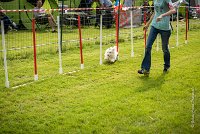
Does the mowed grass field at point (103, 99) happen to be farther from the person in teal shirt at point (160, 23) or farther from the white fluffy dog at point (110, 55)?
the person in teal shirt at point (160, 23)

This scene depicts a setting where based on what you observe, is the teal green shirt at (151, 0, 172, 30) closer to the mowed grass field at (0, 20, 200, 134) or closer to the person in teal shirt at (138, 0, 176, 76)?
the person in teal shirt at (138, 0, 176, 76)

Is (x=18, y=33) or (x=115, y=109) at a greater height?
(x=18, y=33)

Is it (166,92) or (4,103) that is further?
(166,92)

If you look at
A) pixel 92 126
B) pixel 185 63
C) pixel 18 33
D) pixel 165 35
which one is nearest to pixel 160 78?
pixel 165 35

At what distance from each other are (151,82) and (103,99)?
5.55 ft

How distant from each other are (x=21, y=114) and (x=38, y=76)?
9.13 feet

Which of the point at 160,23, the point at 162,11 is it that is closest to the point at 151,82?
the point at 160,23

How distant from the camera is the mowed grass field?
508 cm

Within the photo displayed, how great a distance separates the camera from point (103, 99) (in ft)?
20.7

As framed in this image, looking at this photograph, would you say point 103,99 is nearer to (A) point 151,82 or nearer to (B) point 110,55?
(A) point 151,82

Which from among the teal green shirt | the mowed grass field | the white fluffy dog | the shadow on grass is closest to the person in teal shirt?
the teal green shirt

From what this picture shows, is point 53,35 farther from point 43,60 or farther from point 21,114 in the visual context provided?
point 21,114

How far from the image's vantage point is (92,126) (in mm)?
5047

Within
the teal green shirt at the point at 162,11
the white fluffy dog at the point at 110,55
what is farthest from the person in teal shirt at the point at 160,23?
the white fluffy dog at the point at 110,55
